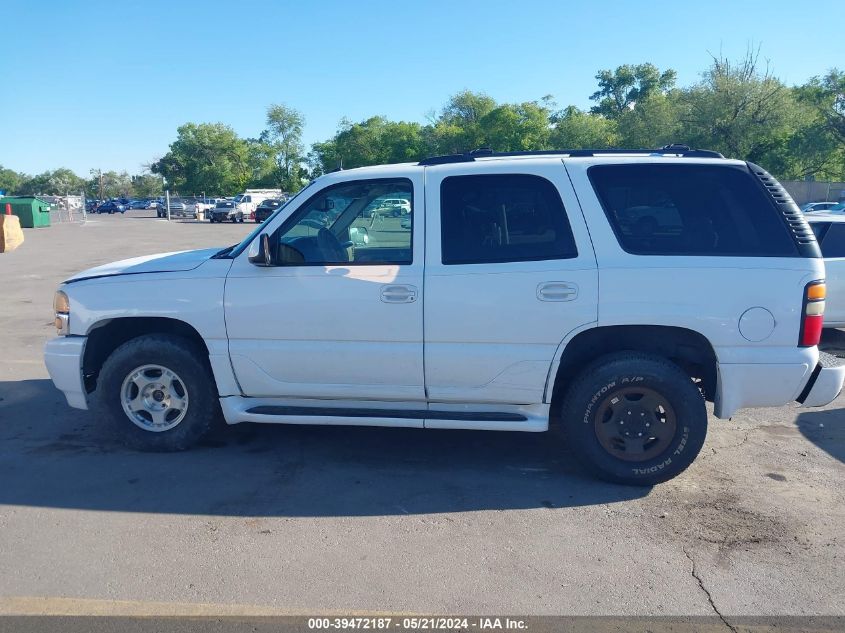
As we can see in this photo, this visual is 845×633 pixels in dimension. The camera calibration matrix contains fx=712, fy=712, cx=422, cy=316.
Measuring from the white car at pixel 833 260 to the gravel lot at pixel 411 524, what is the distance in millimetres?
2772

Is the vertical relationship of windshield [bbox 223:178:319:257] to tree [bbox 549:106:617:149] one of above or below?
below

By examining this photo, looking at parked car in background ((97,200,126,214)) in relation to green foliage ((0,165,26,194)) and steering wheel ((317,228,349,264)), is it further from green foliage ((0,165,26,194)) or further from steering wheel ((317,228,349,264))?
steering wheel ((317,228,349,264))

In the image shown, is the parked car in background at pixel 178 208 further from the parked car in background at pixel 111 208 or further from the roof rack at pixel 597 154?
the roof rack at pixel 597 154

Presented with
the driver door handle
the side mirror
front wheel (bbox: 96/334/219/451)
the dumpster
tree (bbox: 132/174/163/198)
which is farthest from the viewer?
tree (bbox: 132/174/163/198)

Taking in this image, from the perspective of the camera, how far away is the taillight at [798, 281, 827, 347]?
4332mm

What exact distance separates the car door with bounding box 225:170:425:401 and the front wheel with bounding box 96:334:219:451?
0.36m

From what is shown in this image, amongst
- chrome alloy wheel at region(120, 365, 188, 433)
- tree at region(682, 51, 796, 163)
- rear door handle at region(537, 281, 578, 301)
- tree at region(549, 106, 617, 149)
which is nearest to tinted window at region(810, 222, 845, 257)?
rear door handle at region(537, 281, 578, 301)

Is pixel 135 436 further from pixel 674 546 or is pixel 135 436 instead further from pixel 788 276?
pixel 788 276

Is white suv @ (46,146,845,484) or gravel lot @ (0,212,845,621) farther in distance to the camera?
white suv @ (46,146,845,484)

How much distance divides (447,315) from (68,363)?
2745 mm

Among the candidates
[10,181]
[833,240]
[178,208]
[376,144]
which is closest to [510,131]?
[376,144]

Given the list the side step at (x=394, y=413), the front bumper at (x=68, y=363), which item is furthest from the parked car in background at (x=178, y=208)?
the side step at (x=394, y=413)

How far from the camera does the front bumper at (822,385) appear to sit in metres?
4.52

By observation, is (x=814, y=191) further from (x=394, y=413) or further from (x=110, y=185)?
(x=110, y=185)
